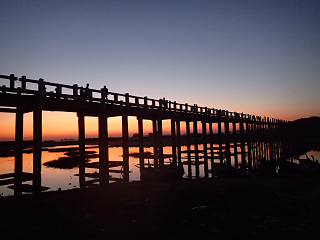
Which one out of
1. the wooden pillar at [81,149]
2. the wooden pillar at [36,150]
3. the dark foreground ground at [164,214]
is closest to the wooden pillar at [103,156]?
the wooden pillar at [81,149]

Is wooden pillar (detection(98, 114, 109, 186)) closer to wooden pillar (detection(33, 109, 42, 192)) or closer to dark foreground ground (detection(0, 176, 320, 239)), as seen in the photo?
dark foreground ground (detection(0, 176, 320, 239))

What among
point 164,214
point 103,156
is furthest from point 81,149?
point 164,214

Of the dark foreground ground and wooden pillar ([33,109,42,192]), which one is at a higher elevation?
wooden pillar ([33,109,42,192])

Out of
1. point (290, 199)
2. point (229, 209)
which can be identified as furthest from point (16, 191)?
point (290, 199)

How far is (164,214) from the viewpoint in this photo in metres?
7.14

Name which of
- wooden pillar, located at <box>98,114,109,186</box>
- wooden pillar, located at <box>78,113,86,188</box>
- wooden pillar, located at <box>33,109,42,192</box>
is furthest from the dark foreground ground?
wooden pillar, located at <box>78,113,86,188</box>

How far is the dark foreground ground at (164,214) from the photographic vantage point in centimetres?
580

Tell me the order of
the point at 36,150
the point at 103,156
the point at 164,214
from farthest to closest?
the point at 103,156 < the point at 36,150 < the point at 164,214

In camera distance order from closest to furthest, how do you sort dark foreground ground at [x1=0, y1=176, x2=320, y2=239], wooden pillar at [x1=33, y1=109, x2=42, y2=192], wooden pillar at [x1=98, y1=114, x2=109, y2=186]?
dark foreground ground at [x1=0, y1=176, x2=320, y2=239]
wooden pillar at [x1=33, y1=109, x2=42, y2=192]
wooden pillar at [x1=98, y1=114, x2=109, y2=186]

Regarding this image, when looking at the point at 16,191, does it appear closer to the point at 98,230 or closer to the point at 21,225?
the point at 21,225

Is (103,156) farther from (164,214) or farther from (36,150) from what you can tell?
(164,214)

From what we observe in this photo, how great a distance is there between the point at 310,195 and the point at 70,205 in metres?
10.2

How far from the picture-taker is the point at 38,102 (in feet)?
35.5

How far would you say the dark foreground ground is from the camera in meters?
5.80
